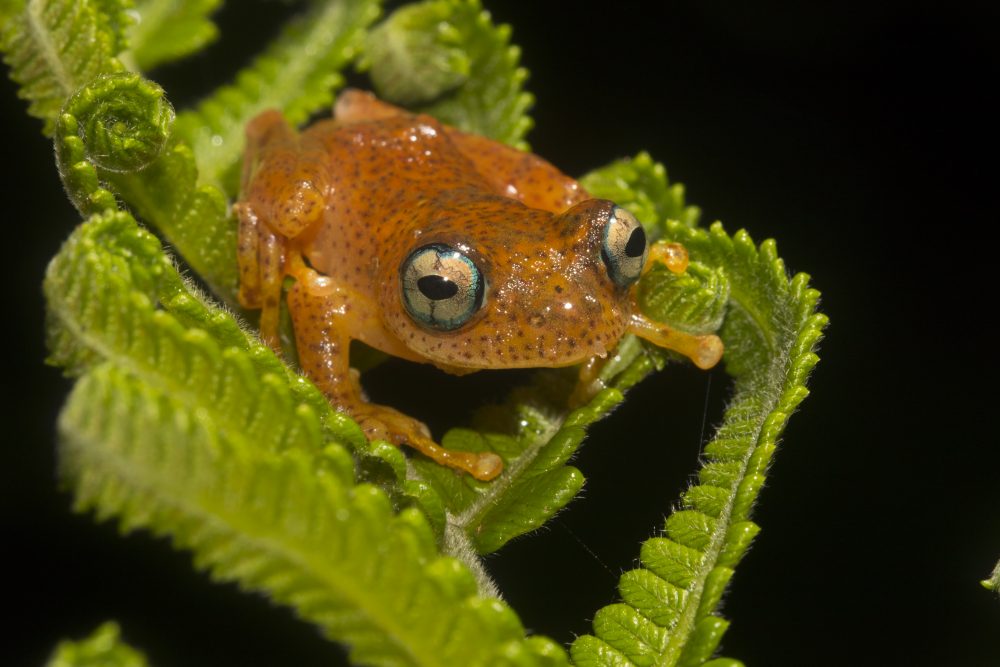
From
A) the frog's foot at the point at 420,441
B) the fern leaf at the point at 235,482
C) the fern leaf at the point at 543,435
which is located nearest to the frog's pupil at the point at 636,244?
the fern leaf at the point at 543,435

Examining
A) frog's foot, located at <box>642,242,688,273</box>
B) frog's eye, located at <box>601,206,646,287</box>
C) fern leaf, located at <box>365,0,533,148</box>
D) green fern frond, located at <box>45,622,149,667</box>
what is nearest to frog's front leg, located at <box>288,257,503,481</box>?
frog's eye, located at <box>601,206,646,287</box>

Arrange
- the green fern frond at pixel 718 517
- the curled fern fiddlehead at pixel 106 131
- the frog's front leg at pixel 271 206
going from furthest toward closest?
the frog's front leg at pixel 271 206 < the curled fern fiddlehead at pixel 106 131 < the green fern frond at pixel 718 517

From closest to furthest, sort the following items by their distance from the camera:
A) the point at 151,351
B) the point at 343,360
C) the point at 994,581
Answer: the point at 151,351 < the point at 994,581 < the point at 343,360

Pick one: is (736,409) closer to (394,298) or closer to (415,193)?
(394,298)

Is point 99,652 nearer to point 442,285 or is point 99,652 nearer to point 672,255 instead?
point 442,285

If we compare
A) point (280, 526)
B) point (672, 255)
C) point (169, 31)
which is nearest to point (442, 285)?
point (672, 255)

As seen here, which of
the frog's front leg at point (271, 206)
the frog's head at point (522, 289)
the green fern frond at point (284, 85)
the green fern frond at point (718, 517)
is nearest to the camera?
the green fern frond at point (718, 517)

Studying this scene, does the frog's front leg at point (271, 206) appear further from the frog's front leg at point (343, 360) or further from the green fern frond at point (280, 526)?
the green fern frond at point (280, 526)
